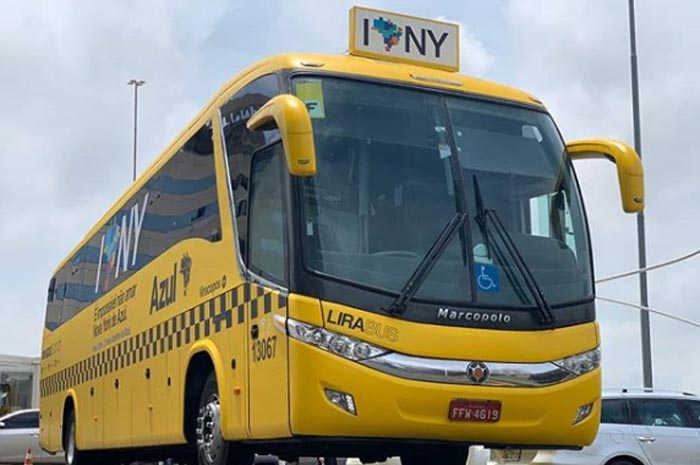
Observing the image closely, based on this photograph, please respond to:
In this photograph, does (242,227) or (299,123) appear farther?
(242,227)

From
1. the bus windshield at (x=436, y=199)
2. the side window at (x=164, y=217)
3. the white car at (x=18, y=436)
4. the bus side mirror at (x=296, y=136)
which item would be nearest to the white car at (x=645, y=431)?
the side window at (x=164, y=217)

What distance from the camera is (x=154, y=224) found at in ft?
37.7

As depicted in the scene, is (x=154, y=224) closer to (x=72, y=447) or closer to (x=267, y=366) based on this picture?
(x=267, y=366)

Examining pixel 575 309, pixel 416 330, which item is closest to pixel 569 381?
pixel 575 309

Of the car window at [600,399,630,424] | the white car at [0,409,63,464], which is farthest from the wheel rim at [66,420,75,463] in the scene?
the white car at [0,409,63,464]

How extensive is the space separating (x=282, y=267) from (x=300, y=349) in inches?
25.6

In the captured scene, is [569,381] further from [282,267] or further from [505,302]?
[282,267]

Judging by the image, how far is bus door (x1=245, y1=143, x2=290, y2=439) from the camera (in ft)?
24.5

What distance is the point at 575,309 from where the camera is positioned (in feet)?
26.1

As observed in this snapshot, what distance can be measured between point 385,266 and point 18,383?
108 feet

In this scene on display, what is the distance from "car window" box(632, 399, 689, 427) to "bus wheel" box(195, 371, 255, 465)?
847 centimetres

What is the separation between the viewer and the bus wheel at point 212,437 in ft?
27.9

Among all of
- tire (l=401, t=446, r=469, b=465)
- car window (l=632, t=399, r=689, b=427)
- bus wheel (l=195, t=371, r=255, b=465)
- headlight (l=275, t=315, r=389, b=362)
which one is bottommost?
tire (l=401, t=446, r=469, b=465)

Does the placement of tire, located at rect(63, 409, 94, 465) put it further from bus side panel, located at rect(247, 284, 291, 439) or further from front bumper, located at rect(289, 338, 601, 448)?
front bumper, located at rect(289, 338, 601, 448)
